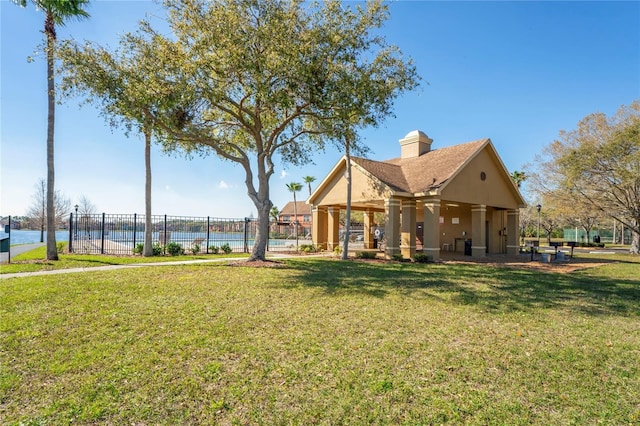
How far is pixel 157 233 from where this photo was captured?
73.9 ft

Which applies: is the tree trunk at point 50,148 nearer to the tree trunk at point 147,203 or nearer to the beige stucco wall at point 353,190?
the tree trunk at point 147,203

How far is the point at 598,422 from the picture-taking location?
11.7 ft

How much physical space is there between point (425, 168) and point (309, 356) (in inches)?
710

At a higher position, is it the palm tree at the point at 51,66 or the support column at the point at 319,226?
the palm tree at the point at 51,66

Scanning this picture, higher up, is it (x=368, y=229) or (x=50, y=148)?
(x=50, y=148)

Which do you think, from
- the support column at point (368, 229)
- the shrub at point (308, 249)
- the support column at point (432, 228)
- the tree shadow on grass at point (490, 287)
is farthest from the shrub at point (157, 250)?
the support column at point (368, 229)

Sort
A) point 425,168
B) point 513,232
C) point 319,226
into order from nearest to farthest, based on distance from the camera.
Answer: point 425,168, point 513,232, point 319,226

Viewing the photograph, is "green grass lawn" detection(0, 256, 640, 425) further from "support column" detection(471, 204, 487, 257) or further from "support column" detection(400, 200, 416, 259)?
"support column" detection(471, 204, 487, 257)

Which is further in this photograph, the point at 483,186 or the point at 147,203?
the point at 483,186

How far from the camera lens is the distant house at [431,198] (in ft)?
61.6

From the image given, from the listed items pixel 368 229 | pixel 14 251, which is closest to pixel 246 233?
pixel 368 229

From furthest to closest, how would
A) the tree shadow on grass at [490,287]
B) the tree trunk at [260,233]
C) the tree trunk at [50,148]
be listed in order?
the tree trunk at [260,233], the tree trunk at [50,148], the tree shadow on grass at [490,287]

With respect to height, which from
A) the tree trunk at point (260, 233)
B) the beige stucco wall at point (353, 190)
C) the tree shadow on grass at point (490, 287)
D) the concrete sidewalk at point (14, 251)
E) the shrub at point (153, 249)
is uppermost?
the beige stucco wall at point (353, 190)

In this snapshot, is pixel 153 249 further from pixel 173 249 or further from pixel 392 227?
pixel 392 227
